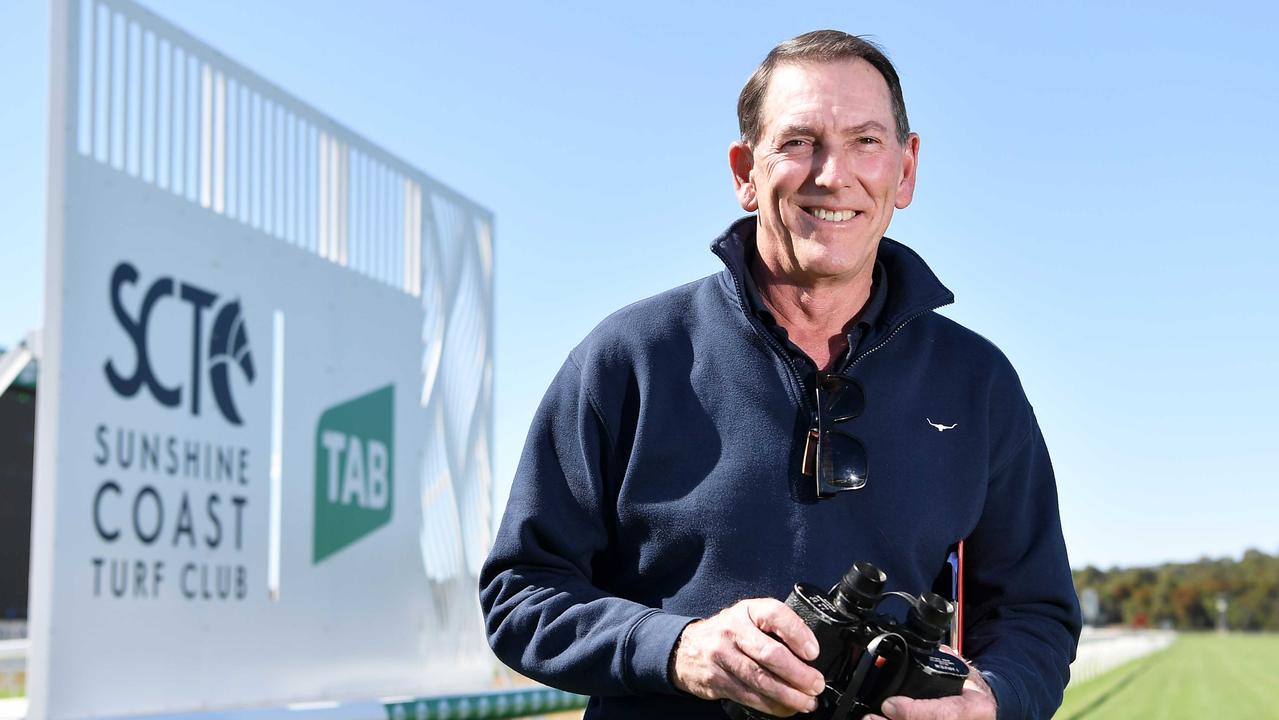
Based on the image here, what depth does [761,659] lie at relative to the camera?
1.80m

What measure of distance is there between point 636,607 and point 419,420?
9.22m

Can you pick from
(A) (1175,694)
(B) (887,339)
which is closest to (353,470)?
(B) (887,339)

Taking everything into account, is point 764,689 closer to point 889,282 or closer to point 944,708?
point 944,708

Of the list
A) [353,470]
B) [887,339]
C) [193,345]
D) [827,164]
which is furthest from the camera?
[353,470]

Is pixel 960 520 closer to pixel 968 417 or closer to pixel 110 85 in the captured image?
pixel 968 417

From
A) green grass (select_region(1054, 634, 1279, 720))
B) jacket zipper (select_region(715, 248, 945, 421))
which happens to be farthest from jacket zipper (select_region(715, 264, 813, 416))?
green grass (select_region(1054, 634, 1279, 720))

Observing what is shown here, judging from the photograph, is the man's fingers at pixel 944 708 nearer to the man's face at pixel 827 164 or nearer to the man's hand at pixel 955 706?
the man's hand at pixel 955 706

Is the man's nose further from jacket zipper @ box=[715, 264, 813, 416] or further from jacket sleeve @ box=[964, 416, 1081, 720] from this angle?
jacket sleeve @ box=[964, 416, 1081, 720]

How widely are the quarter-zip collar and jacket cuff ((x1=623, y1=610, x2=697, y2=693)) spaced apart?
53 cm

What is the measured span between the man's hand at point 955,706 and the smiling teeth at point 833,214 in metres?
0.68

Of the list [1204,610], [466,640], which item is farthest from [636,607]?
[1204,610]

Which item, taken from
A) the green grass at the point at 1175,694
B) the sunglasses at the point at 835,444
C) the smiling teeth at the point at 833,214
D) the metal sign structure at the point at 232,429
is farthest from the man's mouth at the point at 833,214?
the green grass at the point at 1175,694

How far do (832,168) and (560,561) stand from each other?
731 millimetres

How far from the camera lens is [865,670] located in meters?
1.87
